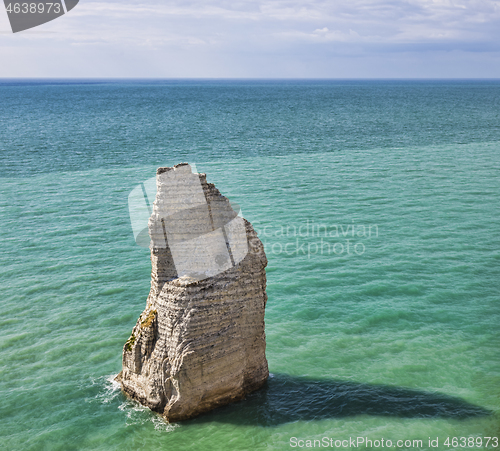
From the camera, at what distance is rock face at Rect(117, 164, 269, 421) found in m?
13.5

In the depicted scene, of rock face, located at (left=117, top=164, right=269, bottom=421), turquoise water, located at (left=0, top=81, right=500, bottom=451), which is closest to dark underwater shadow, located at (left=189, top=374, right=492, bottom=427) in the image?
turquoise water, located at (left=0, top=81, right=500, bottom=451)

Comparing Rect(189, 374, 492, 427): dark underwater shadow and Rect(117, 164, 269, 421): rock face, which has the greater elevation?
Rect(117, 164, 269, 421): rock face

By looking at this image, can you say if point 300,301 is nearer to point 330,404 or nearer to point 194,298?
point 330,404

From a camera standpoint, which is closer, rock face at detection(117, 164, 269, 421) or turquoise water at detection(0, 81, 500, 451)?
rock face at detection(117, 164, 269, 421)

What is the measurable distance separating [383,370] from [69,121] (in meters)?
84.5

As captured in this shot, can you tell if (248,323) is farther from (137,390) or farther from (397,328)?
(397,328)

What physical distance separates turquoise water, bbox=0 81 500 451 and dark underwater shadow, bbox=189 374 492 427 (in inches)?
2.0

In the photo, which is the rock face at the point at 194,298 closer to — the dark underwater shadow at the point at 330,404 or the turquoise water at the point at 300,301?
the dark underwater shadow at the point at 330,404

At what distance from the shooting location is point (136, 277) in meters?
23.9

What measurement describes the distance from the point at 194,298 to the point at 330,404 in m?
5.06

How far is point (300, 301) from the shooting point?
2147cm

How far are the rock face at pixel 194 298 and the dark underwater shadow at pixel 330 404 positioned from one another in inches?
31.8

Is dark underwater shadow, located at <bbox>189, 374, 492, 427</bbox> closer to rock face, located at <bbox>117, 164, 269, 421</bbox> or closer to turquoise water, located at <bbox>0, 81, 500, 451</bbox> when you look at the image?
turquoise water, located at <bbox>0, 81, 500, 451</bbox>

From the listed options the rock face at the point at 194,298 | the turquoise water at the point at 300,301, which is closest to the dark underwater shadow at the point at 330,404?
the turquoise water at the point at 300,301
